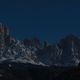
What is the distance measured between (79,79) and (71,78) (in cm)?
621

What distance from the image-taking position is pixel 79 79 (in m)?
117

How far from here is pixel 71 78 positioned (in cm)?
12325
